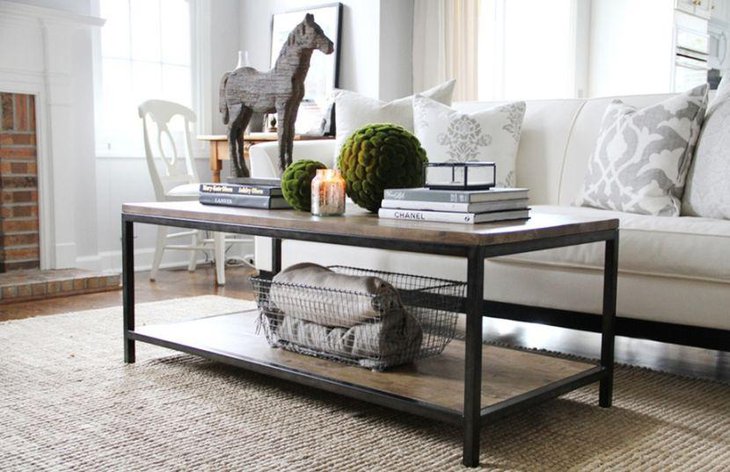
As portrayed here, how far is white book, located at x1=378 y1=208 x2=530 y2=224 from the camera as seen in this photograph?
1727mm

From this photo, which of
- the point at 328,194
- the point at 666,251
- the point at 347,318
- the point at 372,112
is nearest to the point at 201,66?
the point at 372,112

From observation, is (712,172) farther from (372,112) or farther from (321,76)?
(321,76)

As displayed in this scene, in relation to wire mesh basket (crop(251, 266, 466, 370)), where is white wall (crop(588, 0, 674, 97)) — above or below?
above

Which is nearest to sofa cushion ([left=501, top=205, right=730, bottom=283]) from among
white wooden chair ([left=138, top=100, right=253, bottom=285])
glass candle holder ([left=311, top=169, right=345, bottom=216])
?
glass candle holder ([left=311, top=169, right=345, bottom=216])

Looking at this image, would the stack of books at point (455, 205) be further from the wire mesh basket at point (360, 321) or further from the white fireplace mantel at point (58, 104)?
the white fireplace mantel at point (58, 104)

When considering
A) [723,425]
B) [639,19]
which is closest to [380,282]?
[723,425]

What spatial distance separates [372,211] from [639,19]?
353 centimetres

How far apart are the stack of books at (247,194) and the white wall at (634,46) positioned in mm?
3279

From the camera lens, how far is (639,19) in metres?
4.91

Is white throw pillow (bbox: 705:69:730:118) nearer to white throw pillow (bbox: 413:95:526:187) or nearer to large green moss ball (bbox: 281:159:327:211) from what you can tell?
white throw pillow (bbox: 413:95:526:187)

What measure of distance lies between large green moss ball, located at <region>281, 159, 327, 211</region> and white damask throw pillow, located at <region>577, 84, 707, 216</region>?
1055 millimetres

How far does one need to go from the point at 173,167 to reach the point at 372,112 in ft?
5.66

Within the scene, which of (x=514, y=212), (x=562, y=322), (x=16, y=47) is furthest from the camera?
(x=16, y=47)

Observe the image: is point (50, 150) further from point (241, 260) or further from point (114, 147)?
point (241, 260)
